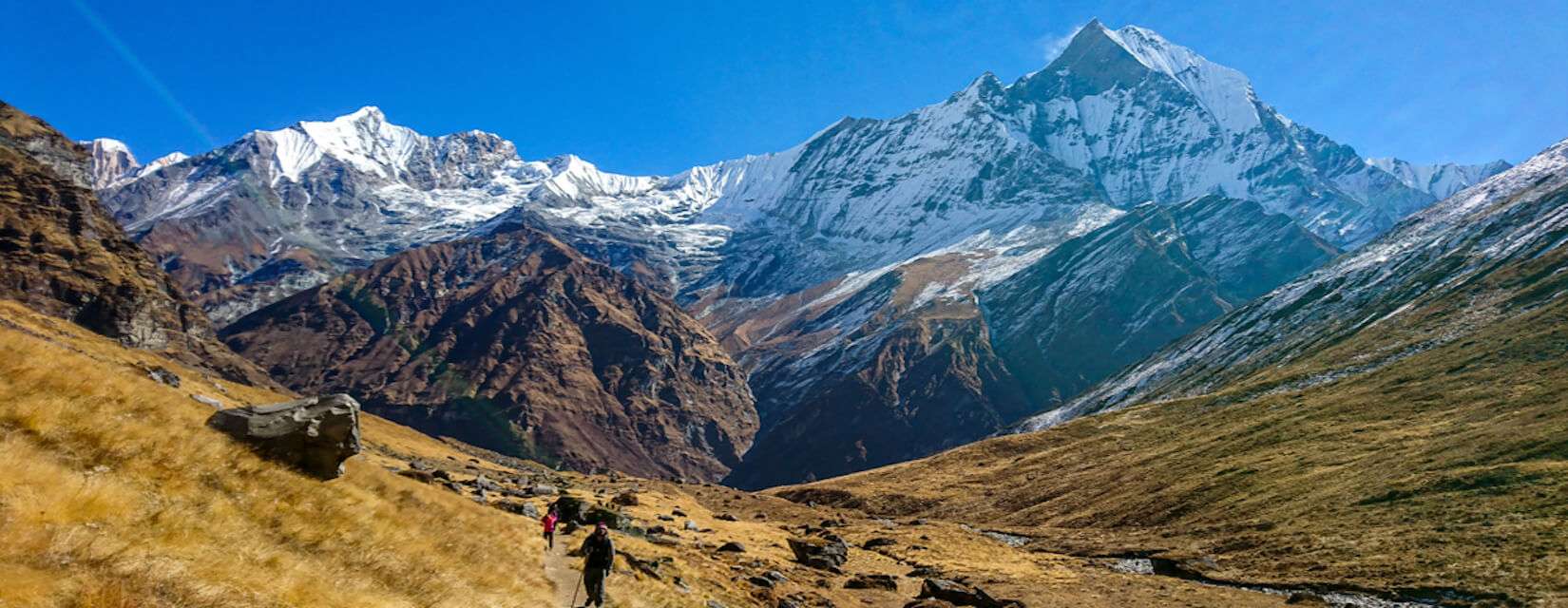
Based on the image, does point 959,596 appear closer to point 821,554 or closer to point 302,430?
point 821,554

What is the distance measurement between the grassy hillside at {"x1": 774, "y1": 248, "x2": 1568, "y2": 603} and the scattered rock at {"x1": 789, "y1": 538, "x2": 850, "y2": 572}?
27.2 metres

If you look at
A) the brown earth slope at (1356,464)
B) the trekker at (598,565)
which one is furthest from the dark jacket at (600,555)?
the brown earth slope at (1356,464)

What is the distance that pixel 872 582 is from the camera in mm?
48438

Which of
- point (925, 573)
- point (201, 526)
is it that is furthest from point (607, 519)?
point (201, 526)

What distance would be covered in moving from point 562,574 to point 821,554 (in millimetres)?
31387

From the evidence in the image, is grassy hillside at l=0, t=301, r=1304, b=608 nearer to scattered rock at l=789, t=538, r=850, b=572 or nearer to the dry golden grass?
the dry golden grass

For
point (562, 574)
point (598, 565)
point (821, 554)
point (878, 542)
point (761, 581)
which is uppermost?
point (598, 565)

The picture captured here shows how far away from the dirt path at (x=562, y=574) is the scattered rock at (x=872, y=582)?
19199 millimetres

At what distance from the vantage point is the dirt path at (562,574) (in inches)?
956

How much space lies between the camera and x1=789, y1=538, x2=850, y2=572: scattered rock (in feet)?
179

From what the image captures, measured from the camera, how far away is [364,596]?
16797 mm

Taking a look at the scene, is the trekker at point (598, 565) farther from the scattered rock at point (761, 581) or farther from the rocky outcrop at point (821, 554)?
the rocky outcrop at point (821, 554)

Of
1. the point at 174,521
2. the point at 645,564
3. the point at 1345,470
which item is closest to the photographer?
the point at 174,521

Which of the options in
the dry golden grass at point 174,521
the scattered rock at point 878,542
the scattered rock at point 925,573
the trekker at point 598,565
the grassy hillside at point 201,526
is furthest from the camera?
the scattered rock at point 878,542
